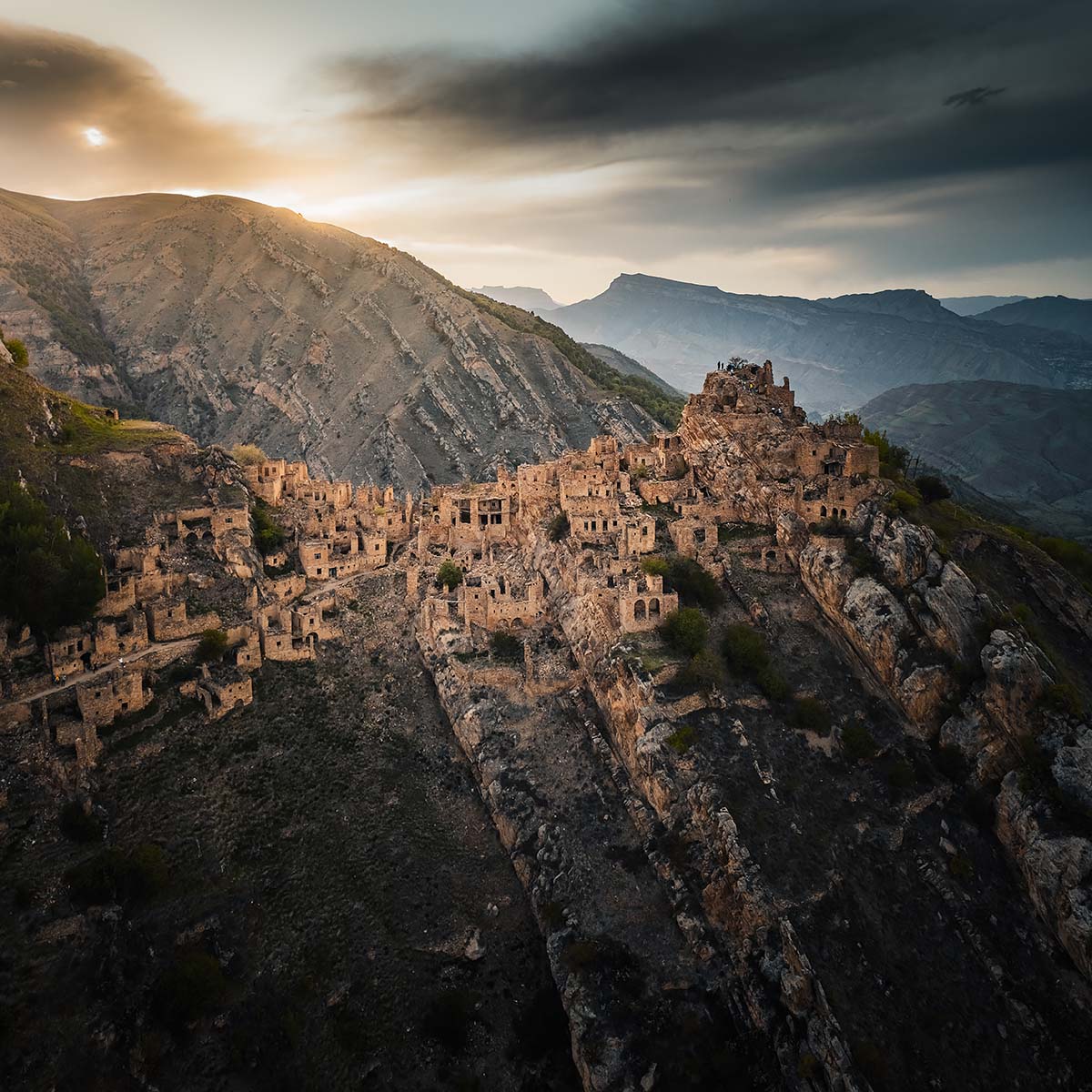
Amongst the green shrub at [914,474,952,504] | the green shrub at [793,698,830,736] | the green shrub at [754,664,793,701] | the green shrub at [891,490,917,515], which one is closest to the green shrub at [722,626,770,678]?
the green shrub at [754,664,793,701]

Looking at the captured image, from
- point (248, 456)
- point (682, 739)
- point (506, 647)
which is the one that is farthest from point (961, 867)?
point (248, 456)

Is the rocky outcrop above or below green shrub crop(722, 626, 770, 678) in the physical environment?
below

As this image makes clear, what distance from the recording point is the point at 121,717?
41.4 m

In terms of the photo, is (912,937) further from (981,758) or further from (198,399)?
(198,399)

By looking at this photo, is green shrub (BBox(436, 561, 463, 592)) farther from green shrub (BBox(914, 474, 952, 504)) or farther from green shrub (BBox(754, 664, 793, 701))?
green shrub (BBox(914, 474, 952, 504))

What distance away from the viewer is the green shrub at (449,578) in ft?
191

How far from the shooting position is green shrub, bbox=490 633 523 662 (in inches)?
2068

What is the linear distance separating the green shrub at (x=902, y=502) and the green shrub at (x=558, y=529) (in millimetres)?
24190

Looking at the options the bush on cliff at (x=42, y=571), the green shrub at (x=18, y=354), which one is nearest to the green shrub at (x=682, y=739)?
the bush on cliff at (x=42, y=571)

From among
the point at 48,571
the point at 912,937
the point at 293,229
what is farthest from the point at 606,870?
the point at 293,229

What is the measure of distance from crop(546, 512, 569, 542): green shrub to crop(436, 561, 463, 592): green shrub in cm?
792

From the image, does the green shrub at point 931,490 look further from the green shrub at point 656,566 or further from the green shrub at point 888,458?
the green shrub at point 656,566

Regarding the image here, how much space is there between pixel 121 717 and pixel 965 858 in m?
45.5

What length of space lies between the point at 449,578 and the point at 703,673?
2239cm
